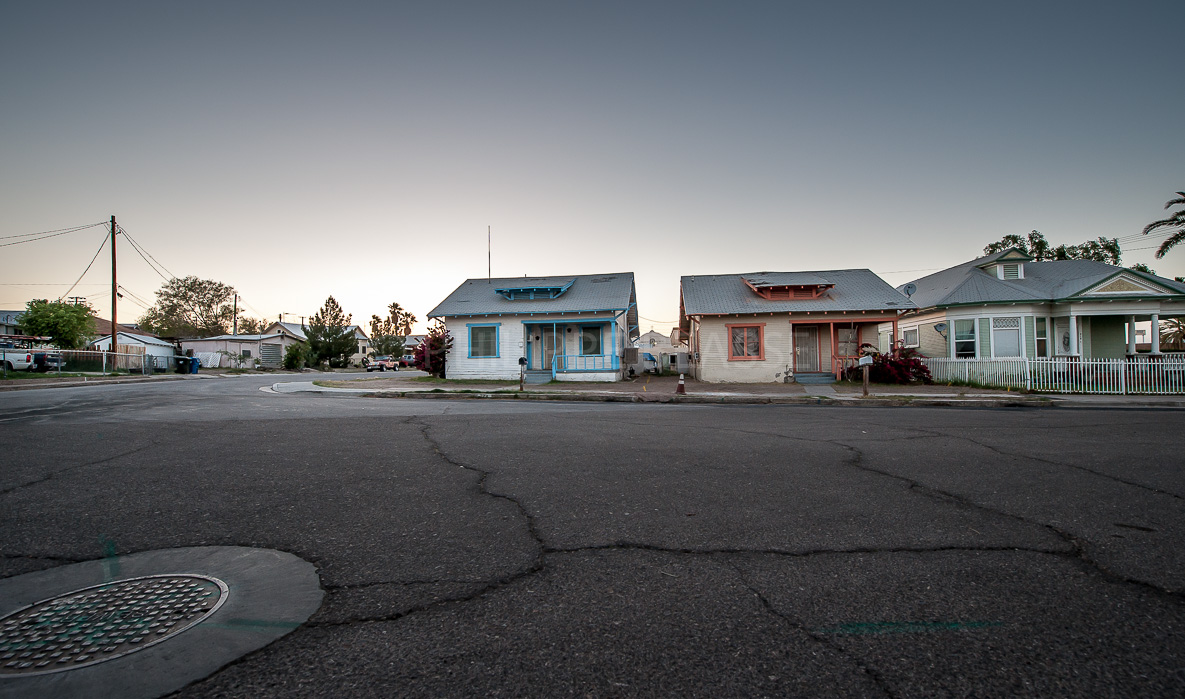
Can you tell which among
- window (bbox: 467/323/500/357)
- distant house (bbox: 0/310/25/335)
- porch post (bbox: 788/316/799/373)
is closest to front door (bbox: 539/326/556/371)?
window (bbox: 467/323/500/357)

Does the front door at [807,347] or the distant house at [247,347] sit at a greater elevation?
the distant house at [247,347]

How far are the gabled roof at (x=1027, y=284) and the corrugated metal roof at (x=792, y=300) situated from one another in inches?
127

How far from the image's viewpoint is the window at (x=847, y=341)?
2608 centimetres

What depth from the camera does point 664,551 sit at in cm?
355

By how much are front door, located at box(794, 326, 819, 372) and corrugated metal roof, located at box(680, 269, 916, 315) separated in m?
1.55

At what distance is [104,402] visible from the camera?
1305 cm

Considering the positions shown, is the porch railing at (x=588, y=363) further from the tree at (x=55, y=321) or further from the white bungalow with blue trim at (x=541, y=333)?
the tree at (x=55, y=321)

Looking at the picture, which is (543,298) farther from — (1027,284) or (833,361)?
(1027,284)

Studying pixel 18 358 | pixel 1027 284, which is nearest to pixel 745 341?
pixel 1027 284

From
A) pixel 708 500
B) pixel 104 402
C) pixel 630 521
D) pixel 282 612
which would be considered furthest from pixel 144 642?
pixel 104 402

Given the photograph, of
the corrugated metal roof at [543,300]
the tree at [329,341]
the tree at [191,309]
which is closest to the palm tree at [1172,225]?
the corrugated metal roof at [543,300]

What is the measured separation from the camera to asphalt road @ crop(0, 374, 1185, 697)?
225cm

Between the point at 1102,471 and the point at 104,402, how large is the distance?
18.2 metres

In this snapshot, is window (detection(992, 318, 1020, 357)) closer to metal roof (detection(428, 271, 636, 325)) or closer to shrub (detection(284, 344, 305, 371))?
metal roof (detection(428, 271, 636, 325))
